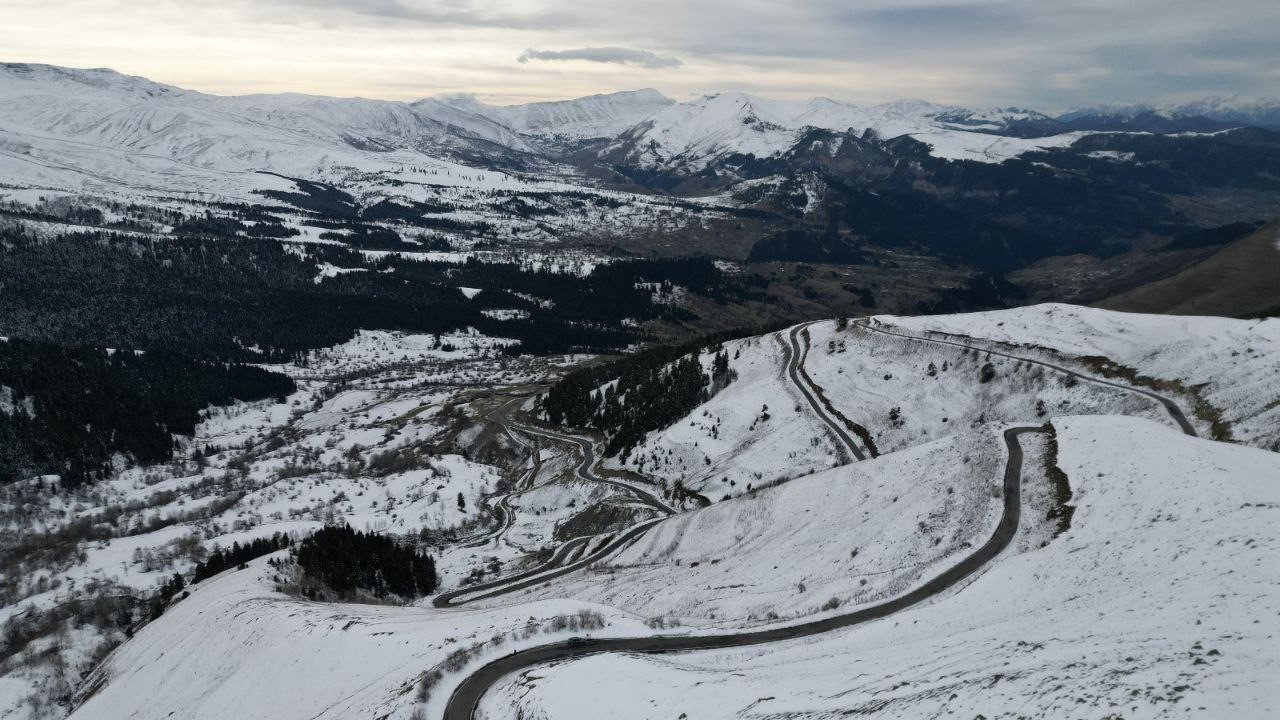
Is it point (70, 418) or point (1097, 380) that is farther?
point (70, 418)

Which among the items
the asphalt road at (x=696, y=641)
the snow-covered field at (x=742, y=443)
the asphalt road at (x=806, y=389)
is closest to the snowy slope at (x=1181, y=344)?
the asphalt road at (x=806, y=389)

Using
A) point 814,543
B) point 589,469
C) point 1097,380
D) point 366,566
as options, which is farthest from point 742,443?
point 366,566

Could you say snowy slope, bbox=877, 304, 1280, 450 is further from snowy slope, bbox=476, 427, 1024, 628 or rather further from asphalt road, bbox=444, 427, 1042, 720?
asphalt road, bbox=444, 427, 1042, 720

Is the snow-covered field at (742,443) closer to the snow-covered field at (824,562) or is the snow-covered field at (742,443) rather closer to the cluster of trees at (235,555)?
the snow-covered field at (824,562)

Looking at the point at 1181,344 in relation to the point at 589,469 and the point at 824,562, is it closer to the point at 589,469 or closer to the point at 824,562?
the point at 824,562

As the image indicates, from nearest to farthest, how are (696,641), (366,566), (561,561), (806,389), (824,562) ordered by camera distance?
(696,641)
(824,562)
(366,566)
(561,561)
(806,389)
